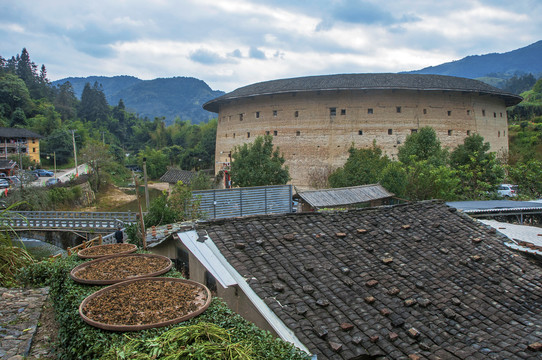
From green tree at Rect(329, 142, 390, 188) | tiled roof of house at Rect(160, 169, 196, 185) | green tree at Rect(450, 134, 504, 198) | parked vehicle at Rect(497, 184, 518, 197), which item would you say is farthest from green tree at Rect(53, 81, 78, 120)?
parked vehicle at Rect(497, 184, 518, 197)

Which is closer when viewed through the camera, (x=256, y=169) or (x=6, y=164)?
(x=256, y=169)

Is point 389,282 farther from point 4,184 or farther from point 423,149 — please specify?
point 4,184

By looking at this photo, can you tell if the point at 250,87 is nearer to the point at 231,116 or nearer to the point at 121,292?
the point at 231,116

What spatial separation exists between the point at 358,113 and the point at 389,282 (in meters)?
20.6

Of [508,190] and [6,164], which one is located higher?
[6,164]

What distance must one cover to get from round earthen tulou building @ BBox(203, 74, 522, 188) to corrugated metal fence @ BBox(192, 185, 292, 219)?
13.3 m

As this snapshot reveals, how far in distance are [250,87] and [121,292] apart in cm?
2551

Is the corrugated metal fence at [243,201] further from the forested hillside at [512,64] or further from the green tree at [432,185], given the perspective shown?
the forested hillside at [512,64]

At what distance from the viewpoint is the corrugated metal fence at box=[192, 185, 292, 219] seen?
1100 cm

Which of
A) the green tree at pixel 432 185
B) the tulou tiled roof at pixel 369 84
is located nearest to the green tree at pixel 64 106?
the tulou tiled roof at pixel 369 84

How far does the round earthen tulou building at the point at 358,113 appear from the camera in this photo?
2367 cm

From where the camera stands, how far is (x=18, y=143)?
37844mm

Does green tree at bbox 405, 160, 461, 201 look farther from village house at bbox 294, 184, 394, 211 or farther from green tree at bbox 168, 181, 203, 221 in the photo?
green tree at bbox 168, 181, 203, 221

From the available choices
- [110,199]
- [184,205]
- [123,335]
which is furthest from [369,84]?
[110,199]
